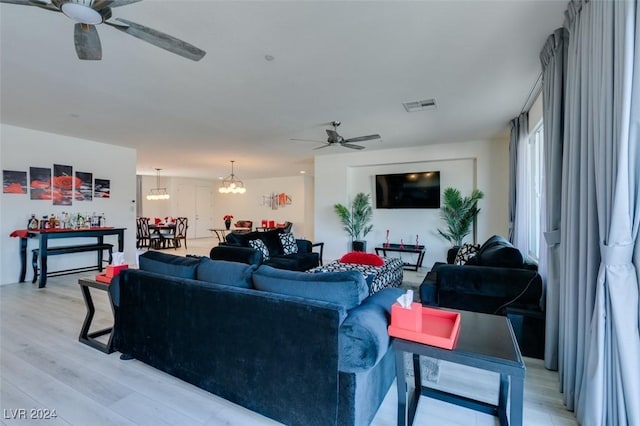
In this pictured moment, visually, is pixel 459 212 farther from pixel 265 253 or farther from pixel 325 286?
pixel 325 286

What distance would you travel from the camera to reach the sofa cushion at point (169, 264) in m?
2.26

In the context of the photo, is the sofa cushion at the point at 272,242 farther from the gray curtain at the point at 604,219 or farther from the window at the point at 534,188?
the gray curtain at the point at 604,219

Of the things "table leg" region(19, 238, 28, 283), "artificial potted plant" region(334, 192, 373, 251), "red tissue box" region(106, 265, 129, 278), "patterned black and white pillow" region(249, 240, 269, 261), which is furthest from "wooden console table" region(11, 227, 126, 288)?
"artificial potted plant" region(334, 192, 373, 251)

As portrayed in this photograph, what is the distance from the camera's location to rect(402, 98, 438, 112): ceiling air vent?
3990 mm

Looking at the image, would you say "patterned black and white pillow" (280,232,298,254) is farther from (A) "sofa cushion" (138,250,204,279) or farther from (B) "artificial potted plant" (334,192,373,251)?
(A) "sofa cushion" (138,250,204,279)

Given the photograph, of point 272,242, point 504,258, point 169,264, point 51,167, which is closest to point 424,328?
point 504,258

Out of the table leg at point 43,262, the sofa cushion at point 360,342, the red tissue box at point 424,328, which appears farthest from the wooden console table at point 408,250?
the table leg at point 43,262

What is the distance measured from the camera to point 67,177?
18.7ft

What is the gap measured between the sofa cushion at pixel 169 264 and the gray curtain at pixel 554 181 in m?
2.82

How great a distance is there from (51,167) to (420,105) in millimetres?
6564

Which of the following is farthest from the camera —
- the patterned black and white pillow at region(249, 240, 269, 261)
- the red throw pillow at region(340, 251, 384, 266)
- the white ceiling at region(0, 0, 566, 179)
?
the patterned black and white pillow at region(249, 240, 269, 261)

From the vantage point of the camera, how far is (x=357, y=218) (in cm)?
721

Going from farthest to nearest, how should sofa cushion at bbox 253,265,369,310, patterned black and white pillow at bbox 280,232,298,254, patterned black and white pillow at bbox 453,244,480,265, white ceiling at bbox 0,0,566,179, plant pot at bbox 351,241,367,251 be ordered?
plant pot at bbox 351,241,367,251 < patterned black and white pillow at bbox 280,232,298,254 < patterned black and white pillow at bbox 453,244,480,265 < white ceiling at bbox 0,0,566,179 < sofa cushion at bbox 253,265,369,310

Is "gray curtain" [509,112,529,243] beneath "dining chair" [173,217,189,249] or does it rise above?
above
